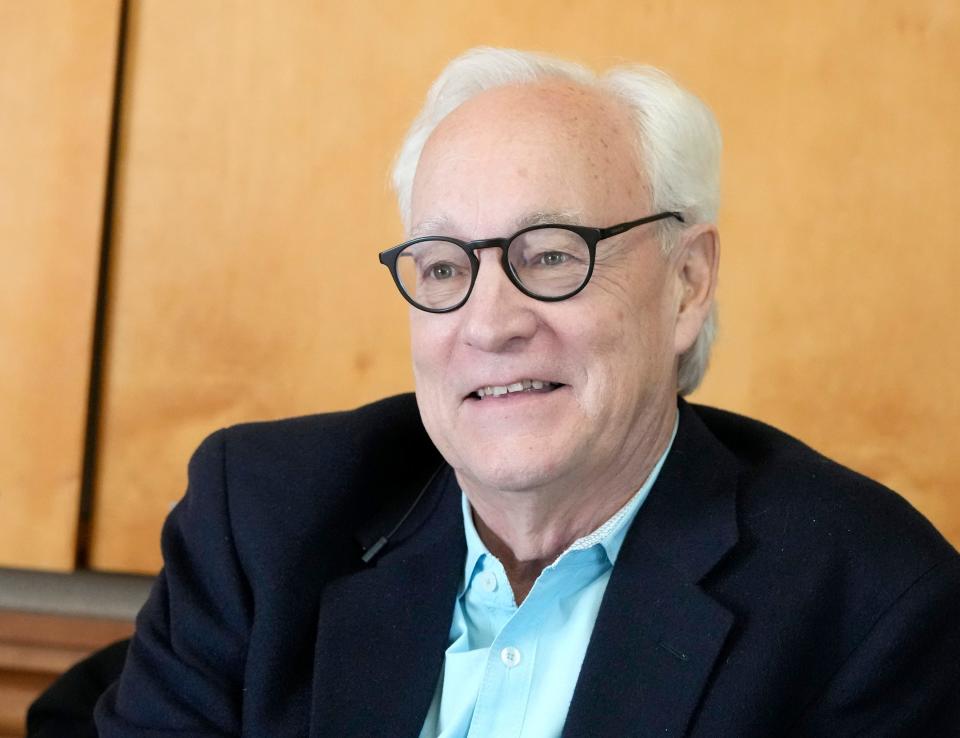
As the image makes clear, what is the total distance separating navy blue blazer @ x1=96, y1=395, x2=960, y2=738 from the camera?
1244mm

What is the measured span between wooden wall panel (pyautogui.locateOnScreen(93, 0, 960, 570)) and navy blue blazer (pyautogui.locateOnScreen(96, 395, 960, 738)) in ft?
1.22

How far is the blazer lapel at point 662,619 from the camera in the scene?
1241 mm

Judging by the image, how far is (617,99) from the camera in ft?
4.68

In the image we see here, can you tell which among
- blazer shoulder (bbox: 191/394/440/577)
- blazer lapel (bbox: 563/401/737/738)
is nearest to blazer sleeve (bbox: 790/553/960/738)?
blazer lapel (bbox: 563/401/737/738)

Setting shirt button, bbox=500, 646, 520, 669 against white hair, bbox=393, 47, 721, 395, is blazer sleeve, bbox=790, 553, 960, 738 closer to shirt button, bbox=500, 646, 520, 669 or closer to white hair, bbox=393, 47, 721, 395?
shirt button, bbox=500, 646, 520, 669

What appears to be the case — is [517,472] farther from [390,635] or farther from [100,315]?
[100,315]

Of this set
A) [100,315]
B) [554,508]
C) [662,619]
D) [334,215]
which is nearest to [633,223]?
[554,508]

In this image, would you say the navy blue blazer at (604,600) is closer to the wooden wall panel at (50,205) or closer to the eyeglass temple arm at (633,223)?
the eyeglass temple arm at (633,223)

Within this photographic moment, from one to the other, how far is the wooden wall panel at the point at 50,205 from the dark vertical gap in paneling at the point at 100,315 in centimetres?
2

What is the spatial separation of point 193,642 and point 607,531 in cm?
53

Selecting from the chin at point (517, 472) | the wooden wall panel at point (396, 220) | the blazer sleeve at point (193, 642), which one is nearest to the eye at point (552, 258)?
the chin at point (517, 472)

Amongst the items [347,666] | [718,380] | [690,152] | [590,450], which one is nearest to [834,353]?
[718,380]

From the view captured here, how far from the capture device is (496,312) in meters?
1.28

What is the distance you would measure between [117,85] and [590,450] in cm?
110
